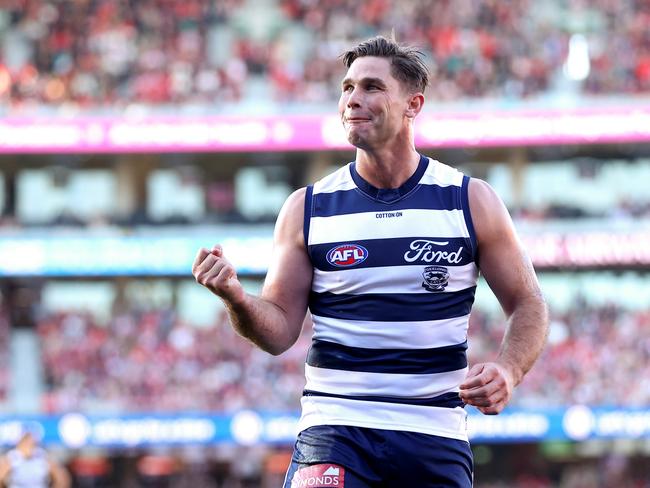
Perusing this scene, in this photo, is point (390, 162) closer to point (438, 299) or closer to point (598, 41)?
point (438, 299)

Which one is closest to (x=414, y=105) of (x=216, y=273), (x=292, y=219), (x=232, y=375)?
(x=292, y=219)

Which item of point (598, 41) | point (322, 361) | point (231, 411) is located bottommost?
point (231, 411)

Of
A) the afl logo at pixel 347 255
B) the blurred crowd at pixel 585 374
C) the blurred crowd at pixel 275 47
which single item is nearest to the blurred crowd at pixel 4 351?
the blurred crowd at pixel 275 47

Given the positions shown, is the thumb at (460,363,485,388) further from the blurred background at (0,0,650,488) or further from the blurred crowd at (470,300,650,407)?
the blurred background at (0,0,650,488)

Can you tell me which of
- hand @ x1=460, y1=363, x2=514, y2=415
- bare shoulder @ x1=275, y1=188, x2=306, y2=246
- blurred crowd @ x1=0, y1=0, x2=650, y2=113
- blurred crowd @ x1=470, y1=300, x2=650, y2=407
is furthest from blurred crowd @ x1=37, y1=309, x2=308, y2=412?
hand @ x1=460, y1=363, x2=514, y2=415

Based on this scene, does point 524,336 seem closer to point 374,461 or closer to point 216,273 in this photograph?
point 374,461

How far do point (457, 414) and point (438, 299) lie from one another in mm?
418

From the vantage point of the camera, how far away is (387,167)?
448 centimetres

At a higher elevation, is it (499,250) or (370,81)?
(370,81)

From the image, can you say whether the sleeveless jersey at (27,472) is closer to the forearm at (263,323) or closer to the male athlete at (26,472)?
the male athlete at (26,472)

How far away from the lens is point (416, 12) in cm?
2620

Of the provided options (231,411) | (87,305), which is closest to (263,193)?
(87,305)

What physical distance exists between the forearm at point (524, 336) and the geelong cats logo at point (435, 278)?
0.28 metres

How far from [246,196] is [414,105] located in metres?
22.5
